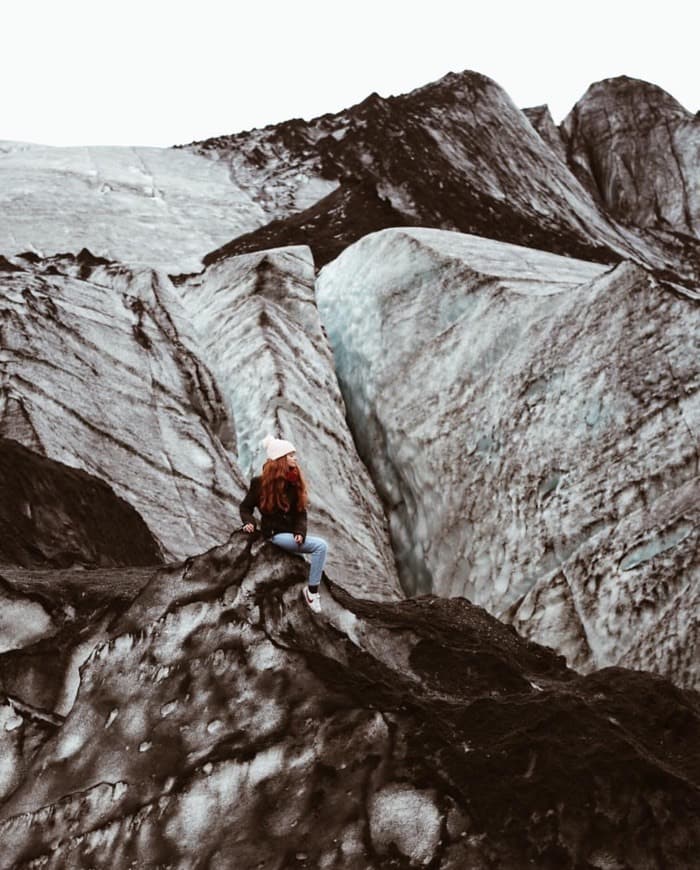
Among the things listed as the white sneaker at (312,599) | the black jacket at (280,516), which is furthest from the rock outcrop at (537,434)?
the black jacket at (280,516)

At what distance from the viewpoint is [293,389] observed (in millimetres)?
16266

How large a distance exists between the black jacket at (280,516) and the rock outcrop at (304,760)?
0.50 ft

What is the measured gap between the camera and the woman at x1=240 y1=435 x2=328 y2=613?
656 centimetres

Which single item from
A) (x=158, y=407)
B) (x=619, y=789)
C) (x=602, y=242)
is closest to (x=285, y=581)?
(x=619, y=789)

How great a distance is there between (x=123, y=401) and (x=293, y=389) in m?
2.59

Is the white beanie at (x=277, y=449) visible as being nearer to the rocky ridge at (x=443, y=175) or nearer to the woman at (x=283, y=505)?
the woman at (x=283, y=505)

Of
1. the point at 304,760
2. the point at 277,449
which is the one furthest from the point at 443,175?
the point at 304,760

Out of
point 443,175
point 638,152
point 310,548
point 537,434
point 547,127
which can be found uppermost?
point 547,127

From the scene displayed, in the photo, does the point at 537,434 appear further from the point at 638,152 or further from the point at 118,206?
the point at 638,152

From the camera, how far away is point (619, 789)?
5.43 meters

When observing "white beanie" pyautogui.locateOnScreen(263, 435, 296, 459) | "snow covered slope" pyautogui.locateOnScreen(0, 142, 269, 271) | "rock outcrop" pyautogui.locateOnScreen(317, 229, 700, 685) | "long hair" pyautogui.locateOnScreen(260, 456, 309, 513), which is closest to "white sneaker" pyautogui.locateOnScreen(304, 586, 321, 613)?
"long hair" pyautogui.locateOnScreen(260, 456, 309, 513)

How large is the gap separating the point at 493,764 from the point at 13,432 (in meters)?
7.94

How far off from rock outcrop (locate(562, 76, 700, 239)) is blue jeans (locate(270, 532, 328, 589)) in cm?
3576

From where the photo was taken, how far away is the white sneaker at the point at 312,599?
6475 millimetres
